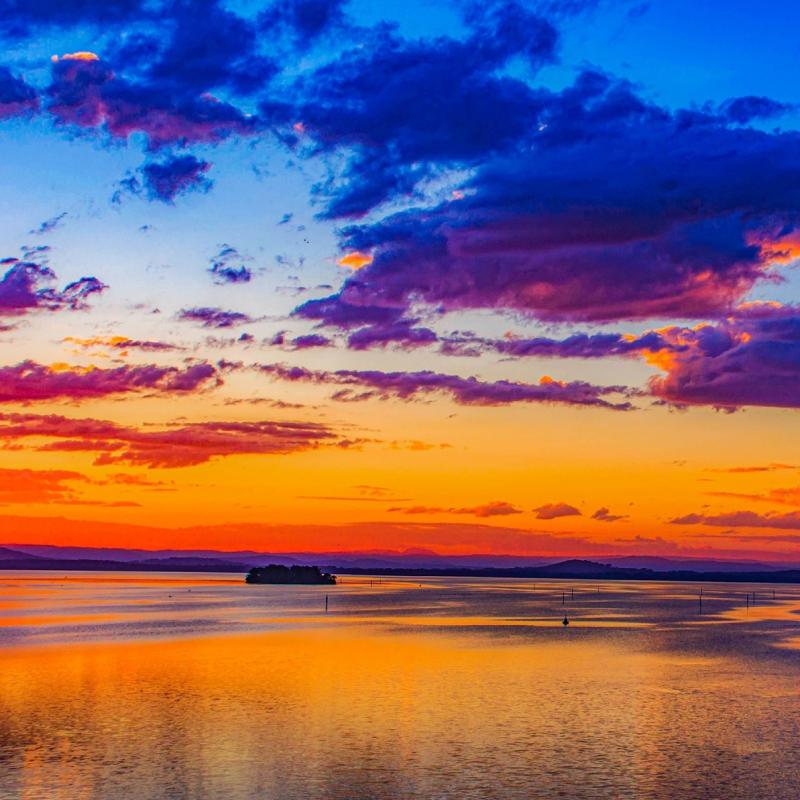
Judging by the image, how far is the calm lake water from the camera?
3562cm

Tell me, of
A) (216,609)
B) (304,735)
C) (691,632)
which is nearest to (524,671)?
(304,735)

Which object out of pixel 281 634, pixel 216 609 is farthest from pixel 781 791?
pixel 216 609

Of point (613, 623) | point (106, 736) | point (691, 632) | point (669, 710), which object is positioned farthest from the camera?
point (613, 623)

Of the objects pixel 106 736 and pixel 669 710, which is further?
pixel 669 710

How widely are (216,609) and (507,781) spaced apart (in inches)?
5207

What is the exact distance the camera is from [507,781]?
117 feet

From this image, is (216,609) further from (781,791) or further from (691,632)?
(781,791)

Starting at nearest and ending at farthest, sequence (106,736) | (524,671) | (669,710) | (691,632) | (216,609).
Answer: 1. (106,736)
2. (669,710)
3. (524,671)
4. (691,632)
5. (216,609)

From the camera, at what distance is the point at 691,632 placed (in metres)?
112

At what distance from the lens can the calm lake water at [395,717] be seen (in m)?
35.6

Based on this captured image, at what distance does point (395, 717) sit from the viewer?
4959 centimetres

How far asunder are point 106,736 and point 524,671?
110 ft

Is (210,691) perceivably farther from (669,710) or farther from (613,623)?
(613,623)

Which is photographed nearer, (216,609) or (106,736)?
Answer: (106,736)
